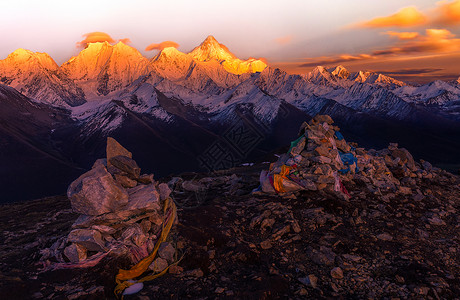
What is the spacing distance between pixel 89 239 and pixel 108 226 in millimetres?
802

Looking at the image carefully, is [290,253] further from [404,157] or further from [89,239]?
[404,157]

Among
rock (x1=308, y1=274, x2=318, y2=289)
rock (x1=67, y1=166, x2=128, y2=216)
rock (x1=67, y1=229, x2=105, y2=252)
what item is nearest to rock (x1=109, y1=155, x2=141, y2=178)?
rock (x1=67, y1=166, x2=128, y2=216)

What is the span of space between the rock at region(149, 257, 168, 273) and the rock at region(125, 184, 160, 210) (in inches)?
79.7

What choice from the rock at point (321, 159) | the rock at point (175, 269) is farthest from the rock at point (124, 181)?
the rock at point (321, 159)

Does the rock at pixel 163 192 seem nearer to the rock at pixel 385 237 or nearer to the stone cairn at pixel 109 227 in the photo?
the stone cairn at pixel 109 227

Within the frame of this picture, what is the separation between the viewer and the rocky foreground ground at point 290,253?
796cm

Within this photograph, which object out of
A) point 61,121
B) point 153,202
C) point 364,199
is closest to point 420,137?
point 364,199

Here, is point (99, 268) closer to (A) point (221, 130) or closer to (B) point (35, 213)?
(B) point (35, 213)

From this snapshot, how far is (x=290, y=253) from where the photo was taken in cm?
999

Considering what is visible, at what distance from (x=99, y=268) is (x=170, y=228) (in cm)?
278

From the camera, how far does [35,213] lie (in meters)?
19.0

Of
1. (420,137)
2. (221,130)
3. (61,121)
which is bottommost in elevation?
(420,137)

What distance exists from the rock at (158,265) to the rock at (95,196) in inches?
93.8

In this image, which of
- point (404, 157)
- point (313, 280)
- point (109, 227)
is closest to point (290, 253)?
point (313, 280)
